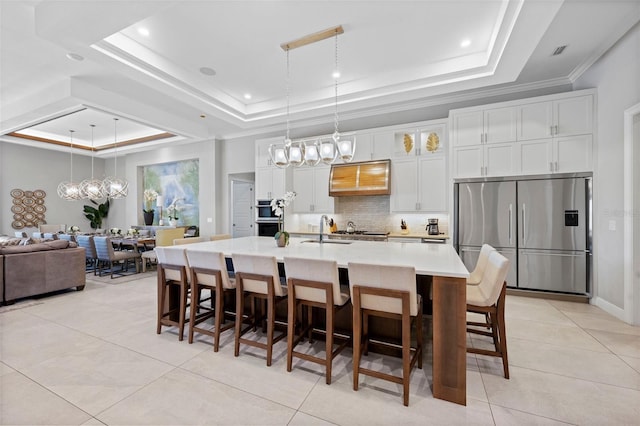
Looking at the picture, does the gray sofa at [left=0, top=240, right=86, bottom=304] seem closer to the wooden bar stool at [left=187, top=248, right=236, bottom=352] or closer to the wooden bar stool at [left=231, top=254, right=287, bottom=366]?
the wooden bar stool at [left=187, top=248, right=236, bottom=352]

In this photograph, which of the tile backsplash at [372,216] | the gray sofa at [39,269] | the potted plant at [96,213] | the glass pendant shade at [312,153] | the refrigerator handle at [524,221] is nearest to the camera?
the glass pendant shade at [312,153]

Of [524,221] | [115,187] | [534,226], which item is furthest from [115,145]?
[534,226]

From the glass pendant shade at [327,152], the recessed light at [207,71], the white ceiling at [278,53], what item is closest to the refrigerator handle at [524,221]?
the white ceiling at [278,53]

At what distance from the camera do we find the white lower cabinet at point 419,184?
15.5 feet

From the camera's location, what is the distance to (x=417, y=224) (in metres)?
5.19

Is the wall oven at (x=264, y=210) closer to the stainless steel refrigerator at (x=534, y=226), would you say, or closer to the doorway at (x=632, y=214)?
the stainless steel refrigerator at (x=534, y=226)

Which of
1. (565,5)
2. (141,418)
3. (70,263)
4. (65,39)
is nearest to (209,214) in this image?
(70,263)

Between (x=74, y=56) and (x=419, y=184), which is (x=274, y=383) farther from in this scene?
(x=74, y=56)

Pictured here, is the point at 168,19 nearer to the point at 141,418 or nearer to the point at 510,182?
the point at 141,418

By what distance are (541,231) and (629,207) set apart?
0.95 meters

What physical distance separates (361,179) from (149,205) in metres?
6.87

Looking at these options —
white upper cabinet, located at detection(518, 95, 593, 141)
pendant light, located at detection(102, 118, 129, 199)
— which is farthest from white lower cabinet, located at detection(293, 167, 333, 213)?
pendant light, located at detection(102, 118, 129, 199)

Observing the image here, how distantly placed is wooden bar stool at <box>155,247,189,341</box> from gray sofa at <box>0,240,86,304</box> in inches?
106

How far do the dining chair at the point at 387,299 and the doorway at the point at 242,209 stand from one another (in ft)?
19.0
